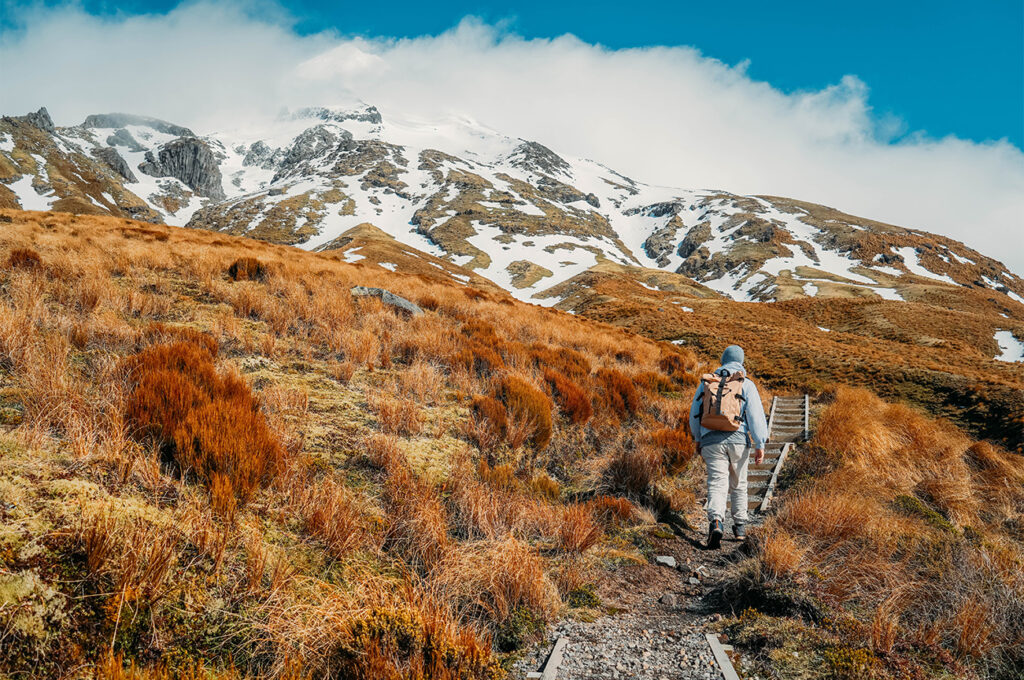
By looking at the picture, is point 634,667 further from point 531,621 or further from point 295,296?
point 295,296

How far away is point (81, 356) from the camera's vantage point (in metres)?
4.98

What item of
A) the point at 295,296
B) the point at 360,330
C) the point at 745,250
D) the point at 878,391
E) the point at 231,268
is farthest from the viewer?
the point at 745,250

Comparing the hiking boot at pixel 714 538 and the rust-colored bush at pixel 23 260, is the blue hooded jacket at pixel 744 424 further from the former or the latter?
the rust-colored bush at pixel 23 260

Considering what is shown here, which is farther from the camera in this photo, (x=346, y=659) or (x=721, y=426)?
(x=721, y=426)

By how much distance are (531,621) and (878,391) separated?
64.0 ft

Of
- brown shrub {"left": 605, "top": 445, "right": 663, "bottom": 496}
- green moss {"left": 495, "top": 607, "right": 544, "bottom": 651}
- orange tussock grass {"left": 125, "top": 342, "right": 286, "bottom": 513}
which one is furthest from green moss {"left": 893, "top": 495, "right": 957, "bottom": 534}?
orange tussock grass {"left": 125, "top": 342, "right": 286, "bottom": 513}

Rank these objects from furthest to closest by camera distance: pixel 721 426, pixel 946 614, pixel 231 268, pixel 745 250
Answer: pixel 745 250, pixel 231 268, pixel 721 426, pixel 946 614

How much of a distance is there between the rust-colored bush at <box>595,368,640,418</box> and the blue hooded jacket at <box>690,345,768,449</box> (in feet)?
8.73

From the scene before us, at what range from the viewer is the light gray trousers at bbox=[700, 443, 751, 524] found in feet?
18.6

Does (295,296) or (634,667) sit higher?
(295,296)

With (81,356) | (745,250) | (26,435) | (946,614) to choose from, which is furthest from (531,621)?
(745,250)

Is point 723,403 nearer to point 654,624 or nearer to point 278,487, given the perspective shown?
point 654,624

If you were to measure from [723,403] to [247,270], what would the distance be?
10.4m

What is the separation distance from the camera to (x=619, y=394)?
9.09 metres
